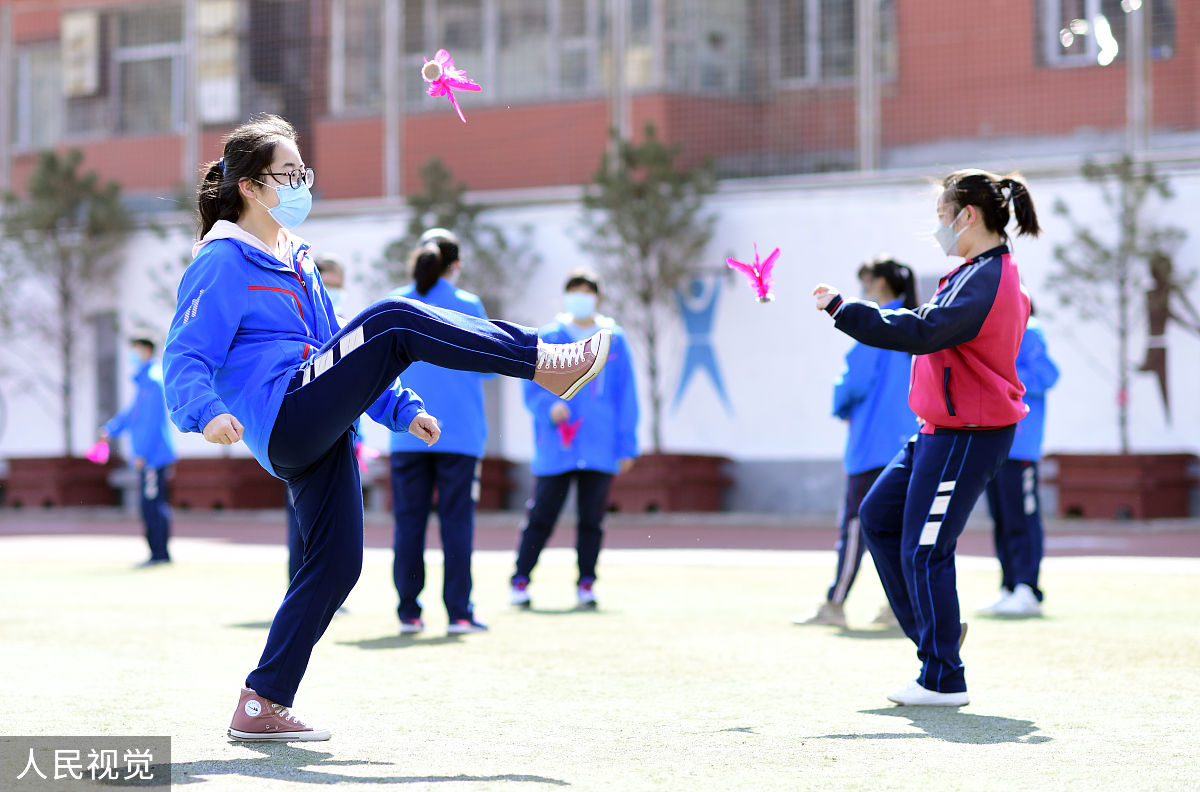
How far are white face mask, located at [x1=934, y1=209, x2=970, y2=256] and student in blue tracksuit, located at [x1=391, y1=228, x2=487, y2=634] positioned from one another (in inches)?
126

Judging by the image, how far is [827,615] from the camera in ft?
29.5

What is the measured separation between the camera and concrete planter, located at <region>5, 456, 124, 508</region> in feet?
76.6

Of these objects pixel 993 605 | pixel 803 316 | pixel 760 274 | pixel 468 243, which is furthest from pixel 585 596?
pixel 468 243

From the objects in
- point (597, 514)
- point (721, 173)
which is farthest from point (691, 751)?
point (721, 173)

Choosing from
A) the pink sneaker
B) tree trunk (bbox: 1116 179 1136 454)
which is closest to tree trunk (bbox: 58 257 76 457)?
tree trunk (bbox: 1116 179 1136 454)

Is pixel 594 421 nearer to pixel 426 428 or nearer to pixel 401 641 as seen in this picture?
pixel 401 641

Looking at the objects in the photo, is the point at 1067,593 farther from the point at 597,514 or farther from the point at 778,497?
the point at 778,497

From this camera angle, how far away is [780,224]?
20.5m

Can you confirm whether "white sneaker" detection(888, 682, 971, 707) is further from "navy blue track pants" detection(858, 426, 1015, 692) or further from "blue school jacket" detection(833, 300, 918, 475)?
"blue school jacket" detection(833, 300, 918, 475)

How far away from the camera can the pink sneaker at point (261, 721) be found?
16.8 ft

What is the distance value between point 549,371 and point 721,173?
53.8ft

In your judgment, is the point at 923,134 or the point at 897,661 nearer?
the point at 897,661

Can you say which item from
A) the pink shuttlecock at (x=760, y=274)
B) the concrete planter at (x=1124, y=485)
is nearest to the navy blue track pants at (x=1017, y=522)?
the pink shuttlecock at (x=760, y=274)

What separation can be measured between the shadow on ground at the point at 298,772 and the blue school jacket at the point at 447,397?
383 cm
